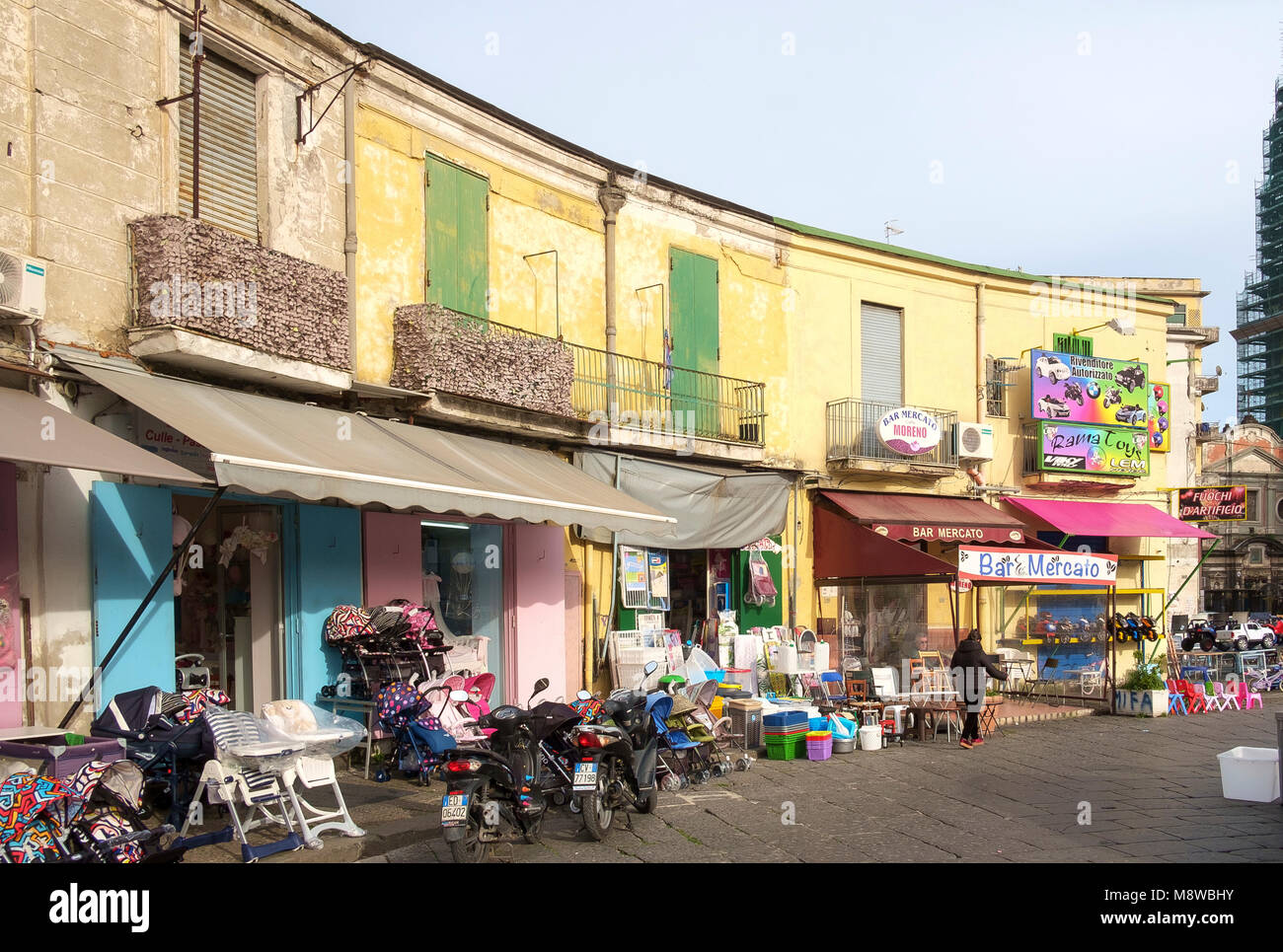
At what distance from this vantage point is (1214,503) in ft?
75.6

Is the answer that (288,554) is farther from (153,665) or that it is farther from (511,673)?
(511,673)

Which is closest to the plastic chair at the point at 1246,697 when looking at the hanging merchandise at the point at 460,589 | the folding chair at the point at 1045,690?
the folding chair at the point at 1045,690

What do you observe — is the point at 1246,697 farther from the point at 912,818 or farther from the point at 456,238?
the point at 456,238

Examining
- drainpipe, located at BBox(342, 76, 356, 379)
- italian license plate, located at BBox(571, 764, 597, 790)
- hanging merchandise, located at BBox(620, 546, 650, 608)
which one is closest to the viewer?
italian license plate, located at BBox(571, 764, 597, 790)

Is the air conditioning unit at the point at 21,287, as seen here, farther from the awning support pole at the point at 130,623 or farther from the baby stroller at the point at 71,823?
the baby stroller at the point at 71,823

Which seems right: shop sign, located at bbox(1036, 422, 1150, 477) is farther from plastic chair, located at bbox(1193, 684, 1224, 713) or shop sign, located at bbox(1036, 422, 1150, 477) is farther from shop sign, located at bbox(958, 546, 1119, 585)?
shop sign, located at bbox(958, 546, 1119, 585)

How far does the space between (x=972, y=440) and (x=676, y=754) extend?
38.5 feet

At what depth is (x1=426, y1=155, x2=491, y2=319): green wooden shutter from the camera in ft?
42.5

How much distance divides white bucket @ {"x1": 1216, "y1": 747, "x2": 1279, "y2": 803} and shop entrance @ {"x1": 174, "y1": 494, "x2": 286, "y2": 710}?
893 centimetres

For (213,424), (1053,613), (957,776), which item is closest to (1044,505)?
(1053,613)

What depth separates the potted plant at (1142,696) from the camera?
17266 mm

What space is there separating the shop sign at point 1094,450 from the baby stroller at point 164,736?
17341 millimetres

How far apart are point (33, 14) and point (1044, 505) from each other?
18625mm

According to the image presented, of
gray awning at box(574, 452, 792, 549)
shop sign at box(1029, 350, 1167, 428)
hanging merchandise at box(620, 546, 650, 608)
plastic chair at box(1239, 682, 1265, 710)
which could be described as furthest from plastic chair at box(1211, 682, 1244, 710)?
hanging merchandise at box(620, 546, 650, 608)
